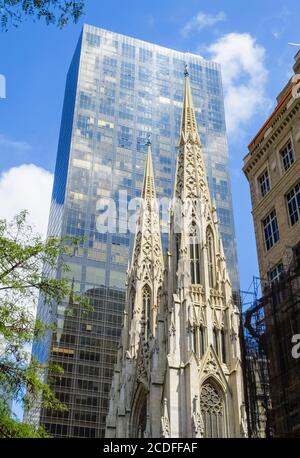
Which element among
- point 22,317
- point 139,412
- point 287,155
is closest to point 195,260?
point 139,412

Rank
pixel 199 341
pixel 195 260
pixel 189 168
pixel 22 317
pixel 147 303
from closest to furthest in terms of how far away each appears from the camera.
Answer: pixel 22 317 → pixel 199 341 → pixel 195 260 → pixel 189 168 → pixel 147 303

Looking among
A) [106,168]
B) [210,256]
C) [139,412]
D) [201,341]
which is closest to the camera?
[201,341]

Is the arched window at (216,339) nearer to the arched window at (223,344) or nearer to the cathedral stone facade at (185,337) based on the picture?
the cathedral stone facade at (185,337)

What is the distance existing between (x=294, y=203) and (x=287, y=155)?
133 inches

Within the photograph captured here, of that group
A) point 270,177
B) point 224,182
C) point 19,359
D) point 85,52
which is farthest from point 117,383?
point 85,52

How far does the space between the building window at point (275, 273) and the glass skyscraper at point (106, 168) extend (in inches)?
1174

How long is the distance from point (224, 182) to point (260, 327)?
199 ft

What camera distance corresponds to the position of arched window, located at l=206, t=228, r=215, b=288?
144 feet

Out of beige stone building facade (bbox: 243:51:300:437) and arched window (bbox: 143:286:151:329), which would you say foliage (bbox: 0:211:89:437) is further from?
arched window (bbox: 143:286:151:329)

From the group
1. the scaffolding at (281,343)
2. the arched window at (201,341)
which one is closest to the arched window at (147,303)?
the arched window at (201,341)

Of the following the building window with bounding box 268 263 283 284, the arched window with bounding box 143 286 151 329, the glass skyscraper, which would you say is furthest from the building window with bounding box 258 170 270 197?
the glass skyscraper

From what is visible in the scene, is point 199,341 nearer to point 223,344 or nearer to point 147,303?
point 223,344

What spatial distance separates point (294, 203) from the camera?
3005cm

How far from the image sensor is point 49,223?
298ft
